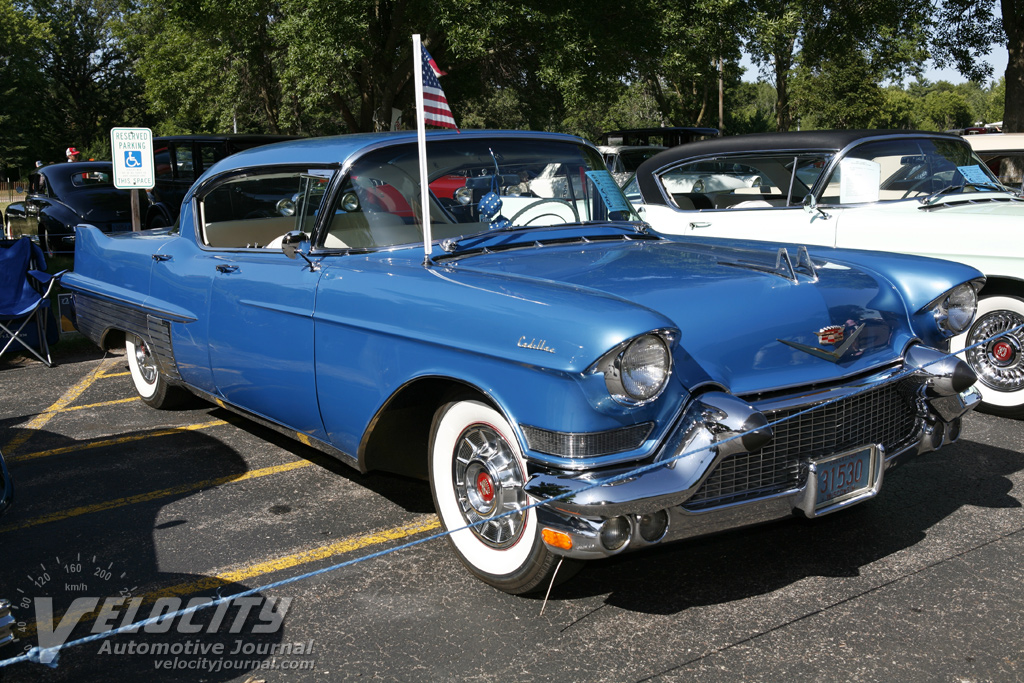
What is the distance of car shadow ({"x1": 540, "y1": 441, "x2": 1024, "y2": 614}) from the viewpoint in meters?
3.21

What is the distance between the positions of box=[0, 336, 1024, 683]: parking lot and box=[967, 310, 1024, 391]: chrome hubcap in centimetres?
84

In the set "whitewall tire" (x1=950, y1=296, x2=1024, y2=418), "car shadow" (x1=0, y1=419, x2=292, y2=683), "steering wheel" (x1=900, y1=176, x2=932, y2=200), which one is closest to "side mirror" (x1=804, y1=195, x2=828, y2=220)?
"steering wheel" (x1=900, y1=176, x2=932, y2=200)

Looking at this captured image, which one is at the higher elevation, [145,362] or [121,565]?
[145,362]

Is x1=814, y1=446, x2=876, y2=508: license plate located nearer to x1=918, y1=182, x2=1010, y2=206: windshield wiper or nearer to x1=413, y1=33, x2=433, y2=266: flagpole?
x1=413, y1=33, x2=433, y2=266: flagpole

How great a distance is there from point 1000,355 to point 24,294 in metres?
7.08

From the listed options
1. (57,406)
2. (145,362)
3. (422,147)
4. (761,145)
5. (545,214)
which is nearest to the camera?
(422,147)

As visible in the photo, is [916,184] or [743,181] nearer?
[916,184]

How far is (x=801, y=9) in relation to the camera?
17469 mm

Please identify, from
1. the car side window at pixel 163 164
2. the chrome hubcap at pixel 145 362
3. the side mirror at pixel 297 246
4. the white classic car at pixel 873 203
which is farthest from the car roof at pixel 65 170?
the side mirror at pixel 297 246

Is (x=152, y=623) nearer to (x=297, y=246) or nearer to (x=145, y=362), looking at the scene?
(x=297, y=246)

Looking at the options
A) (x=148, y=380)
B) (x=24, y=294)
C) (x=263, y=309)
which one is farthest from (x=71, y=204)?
(x=263, y=309)

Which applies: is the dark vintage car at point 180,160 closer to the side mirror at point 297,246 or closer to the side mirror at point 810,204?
the side mirror at point 810,204

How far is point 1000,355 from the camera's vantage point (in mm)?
5332

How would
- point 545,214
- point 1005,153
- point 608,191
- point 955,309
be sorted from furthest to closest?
point 1005,153
point 608,191
point 545,214
point 955,309
